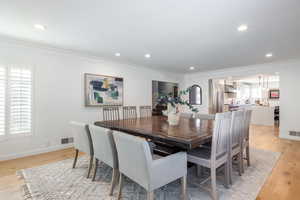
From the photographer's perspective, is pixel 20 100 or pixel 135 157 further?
pixel 20 100

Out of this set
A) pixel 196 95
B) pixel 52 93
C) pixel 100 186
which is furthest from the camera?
pixel 196 95

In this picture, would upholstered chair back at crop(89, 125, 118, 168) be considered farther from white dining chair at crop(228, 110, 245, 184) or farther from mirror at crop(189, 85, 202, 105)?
mirror at crop(189, 85, 202, 105)

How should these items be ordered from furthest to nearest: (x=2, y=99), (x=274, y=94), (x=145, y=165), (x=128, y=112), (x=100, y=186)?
(x=274, y=94) < (x=128, y=112) < (x=2, y=99) < (x=100, y=186) < (x=145, y=165)

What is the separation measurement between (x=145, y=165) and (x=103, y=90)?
3.35 meters

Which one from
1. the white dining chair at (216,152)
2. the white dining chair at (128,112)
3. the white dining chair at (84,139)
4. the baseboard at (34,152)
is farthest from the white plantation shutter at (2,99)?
the white dining chair at (216,152)

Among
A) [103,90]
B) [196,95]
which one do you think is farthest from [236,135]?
[196,95]

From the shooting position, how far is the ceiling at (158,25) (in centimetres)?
191

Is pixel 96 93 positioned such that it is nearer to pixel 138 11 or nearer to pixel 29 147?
pixel 29 147

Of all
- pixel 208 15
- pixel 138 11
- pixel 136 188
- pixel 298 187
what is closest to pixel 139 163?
pixel 136 188

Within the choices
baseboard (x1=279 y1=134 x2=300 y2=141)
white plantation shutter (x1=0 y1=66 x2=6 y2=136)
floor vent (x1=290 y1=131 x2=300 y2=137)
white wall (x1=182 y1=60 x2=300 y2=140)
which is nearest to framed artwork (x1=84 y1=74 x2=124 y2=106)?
white plantation shutter (x1=0 y1=66 x2=6 y2=136)

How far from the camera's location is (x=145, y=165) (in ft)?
4.67

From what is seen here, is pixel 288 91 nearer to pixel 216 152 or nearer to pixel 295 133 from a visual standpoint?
pixel 295 133

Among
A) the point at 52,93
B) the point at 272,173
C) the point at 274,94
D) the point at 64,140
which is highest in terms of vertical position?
the point at 274,94

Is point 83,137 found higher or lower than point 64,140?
higher
